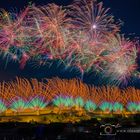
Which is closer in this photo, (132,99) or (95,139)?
(95,139)

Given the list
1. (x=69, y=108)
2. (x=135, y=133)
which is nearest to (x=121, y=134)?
(x=135, y=133)

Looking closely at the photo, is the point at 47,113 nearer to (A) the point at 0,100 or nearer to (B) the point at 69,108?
(B) the point at 69,108

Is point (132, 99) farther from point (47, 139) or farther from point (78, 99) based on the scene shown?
point (47, 139)

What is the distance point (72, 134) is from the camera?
19828 millimetres

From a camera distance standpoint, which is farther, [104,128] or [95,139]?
[104,128]

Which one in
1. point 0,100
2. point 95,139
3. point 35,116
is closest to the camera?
point 95,139

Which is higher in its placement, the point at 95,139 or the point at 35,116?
the point at 35,116

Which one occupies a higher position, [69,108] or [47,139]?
[69,108]

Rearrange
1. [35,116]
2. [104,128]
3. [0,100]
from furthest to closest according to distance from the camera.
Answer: [35,116] < [0,100] < [104,128]

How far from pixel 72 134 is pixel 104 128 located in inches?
65.7

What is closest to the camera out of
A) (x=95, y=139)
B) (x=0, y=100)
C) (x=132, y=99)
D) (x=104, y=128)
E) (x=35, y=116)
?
(x=95, y=139)

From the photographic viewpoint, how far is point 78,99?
53656 millimetres

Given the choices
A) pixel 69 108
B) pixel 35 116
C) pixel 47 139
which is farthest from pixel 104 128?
pixel 69 108

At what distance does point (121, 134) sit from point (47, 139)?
10.8 feet
